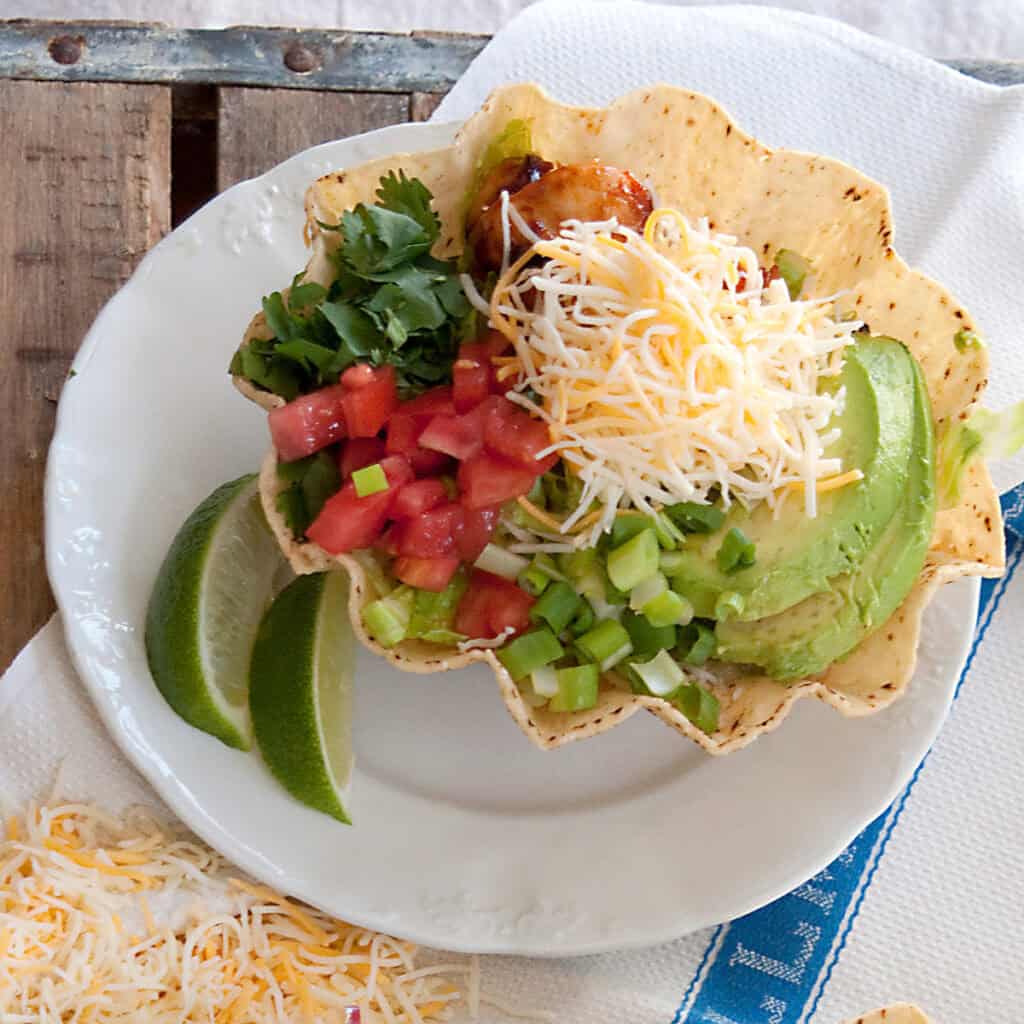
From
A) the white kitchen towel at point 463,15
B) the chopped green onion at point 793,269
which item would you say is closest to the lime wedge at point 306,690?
the chopped green onion at point 793,269

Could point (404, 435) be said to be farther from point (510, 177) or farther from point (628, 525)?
point (510, 177)

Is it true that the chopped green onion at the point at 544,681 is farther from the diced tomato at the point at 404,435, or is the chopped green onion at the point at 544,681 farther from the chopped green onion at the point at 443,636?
the diced tomato at the point at 404,435

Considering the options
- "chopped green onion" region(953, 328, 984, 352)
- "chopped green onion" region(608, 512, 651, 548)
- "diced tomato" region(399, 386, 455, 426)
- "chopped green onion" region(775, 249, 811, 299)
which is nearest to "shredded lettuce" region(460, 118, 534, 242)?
"diced tomato" region(399, 386, 455, 426)

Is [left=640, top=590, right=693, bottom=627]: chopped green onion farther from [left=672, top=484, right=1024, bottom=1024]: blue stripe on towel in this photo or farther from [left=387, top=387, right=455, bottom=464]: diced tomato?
[left=672, top=484, right=1024, bottom=1024]: blue stripe on towel

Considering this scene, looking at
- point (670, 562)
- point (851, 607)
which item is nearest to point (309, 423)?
point (670, 562)

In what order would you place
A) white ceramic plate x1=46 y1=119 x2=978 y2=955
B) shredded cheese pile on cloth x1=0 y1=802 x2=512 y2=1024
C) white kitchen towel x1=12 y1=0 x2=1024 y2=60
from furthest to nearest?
white kitchen towel x1=12 y1=0 x2=1024 y2=60 < white ceramic plate x1=46 y1=119 x2=978 y2=955 < shredded cheese pile on cloth x1=0 y1=802 x2=512 y2=1024

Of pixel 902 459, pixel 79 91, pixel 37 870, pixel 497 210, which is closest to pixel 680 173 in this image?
pixel 497 210
